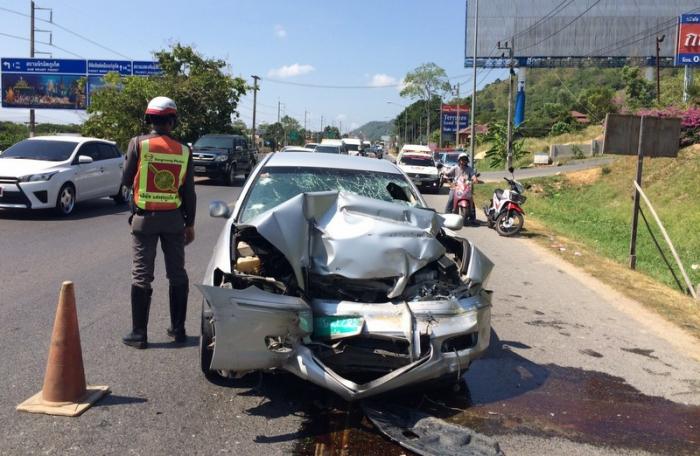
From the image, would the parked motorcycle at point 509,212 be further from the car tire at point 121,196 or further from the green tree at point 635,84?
the green tree at point 635,84

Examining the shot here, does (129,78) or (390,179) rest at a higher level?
(129,78)

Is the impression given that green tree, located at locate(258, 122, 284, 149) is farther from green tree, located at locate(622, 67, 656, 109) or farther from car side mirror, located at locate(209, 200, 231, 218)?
car side mirror, located at locate(209, 200, 231, 218)

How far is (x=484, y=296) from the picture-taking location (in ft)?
14.8

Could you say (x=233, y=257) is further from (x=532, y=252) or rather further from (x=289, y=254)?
(x=532, y=252)

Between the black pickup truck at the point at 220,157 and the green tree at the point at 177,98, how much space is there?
633cm

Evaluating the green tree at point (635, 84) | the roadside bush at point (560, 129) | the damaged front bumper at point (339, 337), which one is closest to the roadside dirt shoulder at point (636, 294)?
the damaged front bumper at point (339, 337)

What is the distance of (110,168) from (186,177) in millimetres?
10542

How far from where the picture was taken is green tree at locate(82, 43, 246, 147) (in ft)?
98.5

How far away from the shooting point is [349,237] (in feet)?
14.4

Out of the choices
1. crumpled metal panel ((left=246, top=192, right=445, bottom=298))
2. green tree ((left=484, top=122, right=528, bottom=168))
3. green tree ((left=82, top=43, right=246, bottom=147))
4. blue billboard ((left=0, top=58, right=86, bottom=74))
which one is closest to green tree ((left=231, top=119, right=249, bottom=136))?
green tree ((left=82, top=43, right=246, bottom=147))

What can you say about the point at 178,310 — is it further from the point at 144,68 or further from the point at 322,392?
the point at 144,68

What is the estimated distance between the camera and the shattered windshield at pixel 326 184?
5.75 metres

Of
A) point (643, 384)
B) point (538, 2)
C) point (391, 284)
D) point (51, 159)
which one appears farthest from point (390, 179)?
point (538, 2)

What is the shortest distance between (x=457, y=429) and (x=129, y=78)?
29794mm
